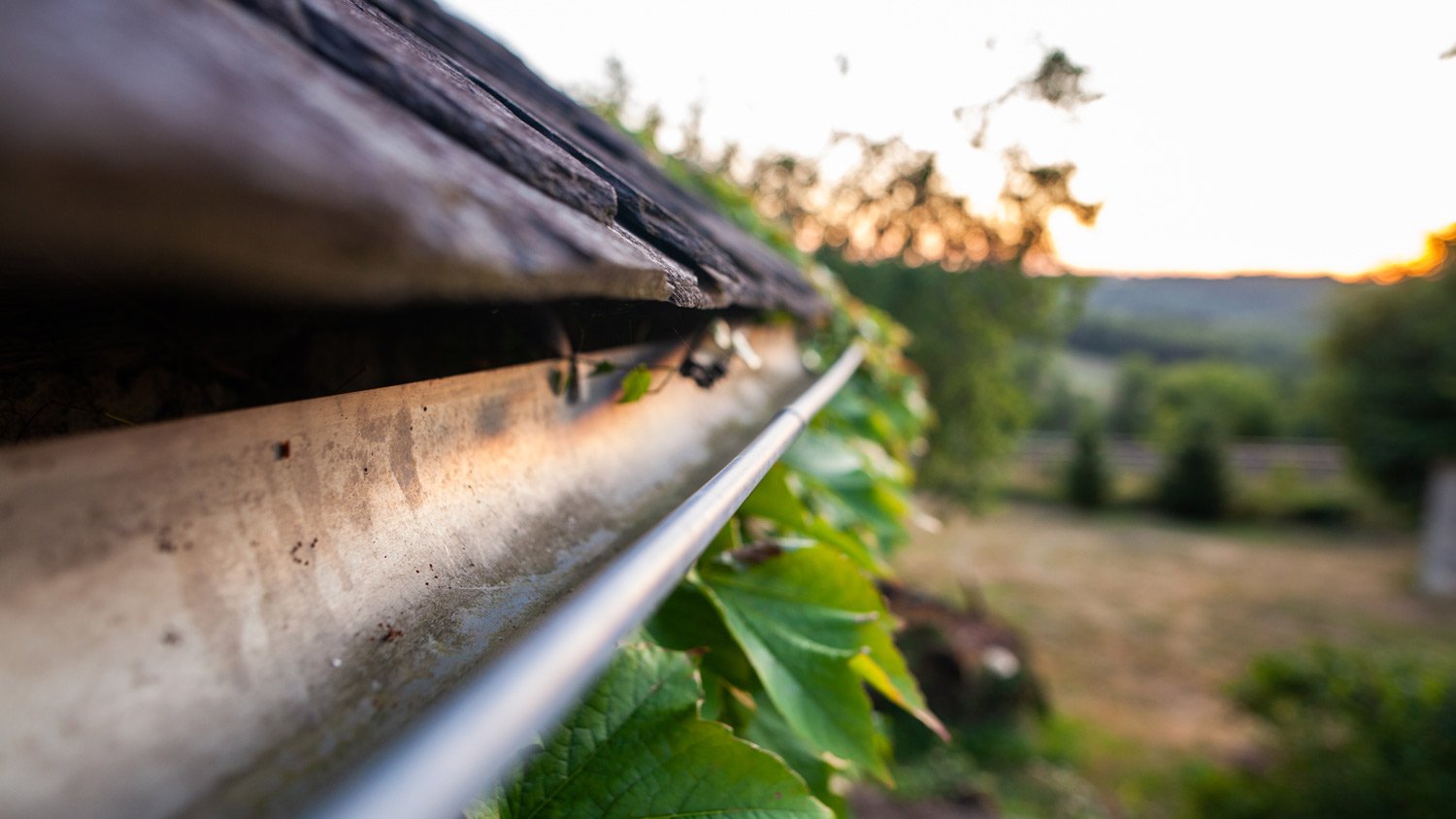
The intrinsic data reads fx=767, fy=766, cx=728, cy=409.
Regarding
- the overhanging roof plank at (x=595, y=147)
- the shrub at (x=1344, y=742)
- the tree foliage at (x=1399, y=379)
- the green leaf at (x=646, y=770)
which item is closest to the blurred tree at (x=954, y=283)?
the shrub at (x=1344, y=742)

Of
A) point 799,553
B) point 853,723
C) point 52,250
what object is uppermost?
point 52,250

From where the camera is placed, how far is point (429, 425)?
766 mm

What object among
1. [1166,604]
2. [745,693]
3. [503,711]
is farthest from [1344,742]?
[1166,604]

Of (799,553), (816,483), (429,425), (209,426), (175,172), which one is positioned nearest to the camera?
(175,172)

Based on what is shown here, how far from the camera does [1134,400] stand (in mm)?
38938

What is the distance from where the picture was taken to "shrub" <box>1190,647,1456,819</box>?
4.98m

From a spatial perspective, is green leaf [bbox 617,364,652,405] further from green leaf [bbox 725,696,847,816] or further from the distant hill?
the distant hill

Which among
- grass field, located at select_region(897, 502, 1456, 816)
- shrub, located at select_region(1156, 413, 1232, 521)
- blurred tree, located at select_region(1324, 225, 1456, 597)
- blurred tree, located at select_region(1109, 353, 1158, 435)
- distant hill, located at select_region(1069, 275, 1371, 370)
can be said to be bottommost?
grass field, located at select_region(897, 502, 1456, 816)

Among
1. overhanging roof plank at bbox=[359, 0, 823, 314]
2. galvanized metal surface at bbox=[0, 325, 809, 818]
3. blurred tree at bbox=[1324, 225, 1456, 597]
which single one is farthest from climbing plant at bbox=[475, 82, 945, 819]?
blurred tree at bbox=[1324, 225, 1456, 597]

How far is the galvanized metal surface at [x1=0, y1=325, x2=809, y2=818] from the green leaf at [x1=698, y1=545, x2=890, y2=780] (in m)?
0.28

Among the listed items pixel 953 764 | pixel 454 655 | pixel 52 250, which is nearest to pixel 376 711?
pixel 454 655

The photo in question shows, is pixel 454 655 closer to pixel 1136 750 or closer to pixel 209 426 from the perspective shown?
pixel 209 426

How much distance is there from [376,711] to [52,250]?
36cm

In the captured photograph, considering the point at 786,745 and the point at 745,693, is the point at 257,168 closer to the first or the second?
the point at 745,693
